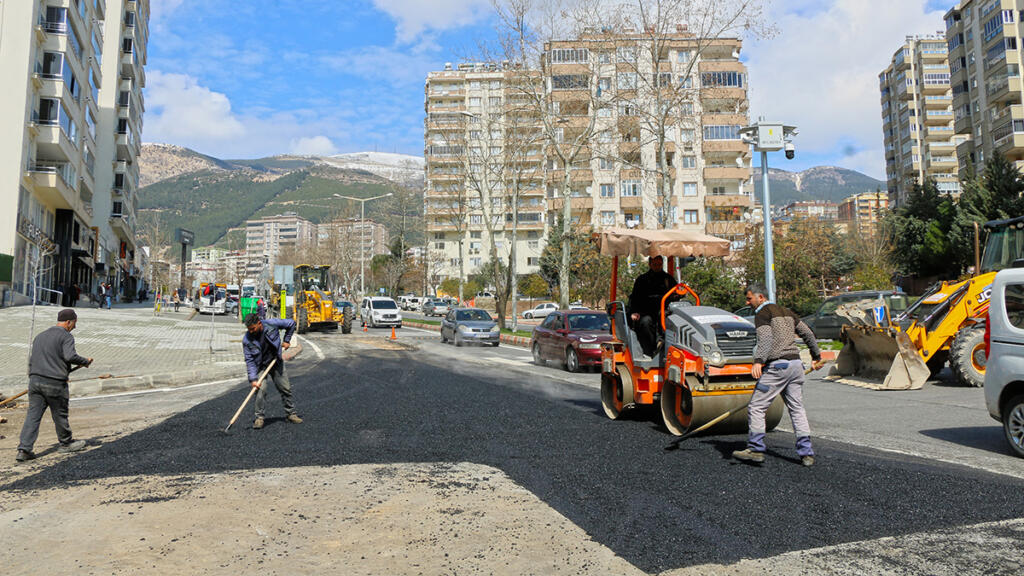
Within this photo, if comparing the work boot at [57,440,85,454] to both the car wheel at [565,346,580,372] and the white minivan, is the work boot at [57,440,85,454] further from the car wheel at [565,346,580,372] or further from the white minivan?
the car wheel at [565,346,580,372]

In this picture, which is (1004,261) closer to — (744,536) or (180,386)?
(744,536)

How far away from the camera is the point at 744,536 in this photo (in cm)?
433

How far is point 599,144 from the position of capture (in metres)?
30.7

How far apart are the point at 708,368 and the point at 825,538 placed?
3.05 m

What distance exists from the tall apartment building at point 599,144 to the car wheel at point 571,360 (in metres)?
3.38

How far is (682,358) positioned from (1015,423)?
3.21m

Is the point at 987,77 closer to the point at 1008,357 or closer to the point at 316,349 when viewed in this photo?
the point at 316,349

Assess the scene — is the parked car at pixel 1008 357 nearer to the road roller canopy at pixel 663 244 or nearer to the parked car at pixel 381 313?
the road roller canopy at pixel 663 244

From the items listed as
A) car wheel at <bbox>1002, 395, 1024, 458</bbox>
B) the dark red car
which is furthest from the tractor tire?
the dark red car

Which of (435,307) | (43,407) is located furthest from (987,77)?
(43,407)

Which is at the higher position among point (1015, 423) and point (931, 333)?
point (931, 333)

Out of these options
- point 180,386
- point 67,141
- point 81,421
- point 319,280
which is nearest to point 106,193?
point 67,141

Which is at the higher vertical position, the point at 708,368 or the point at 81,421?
the point at 708,368

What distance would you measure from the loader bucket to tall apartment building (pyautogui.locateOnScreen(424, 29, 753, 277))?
5.38m
